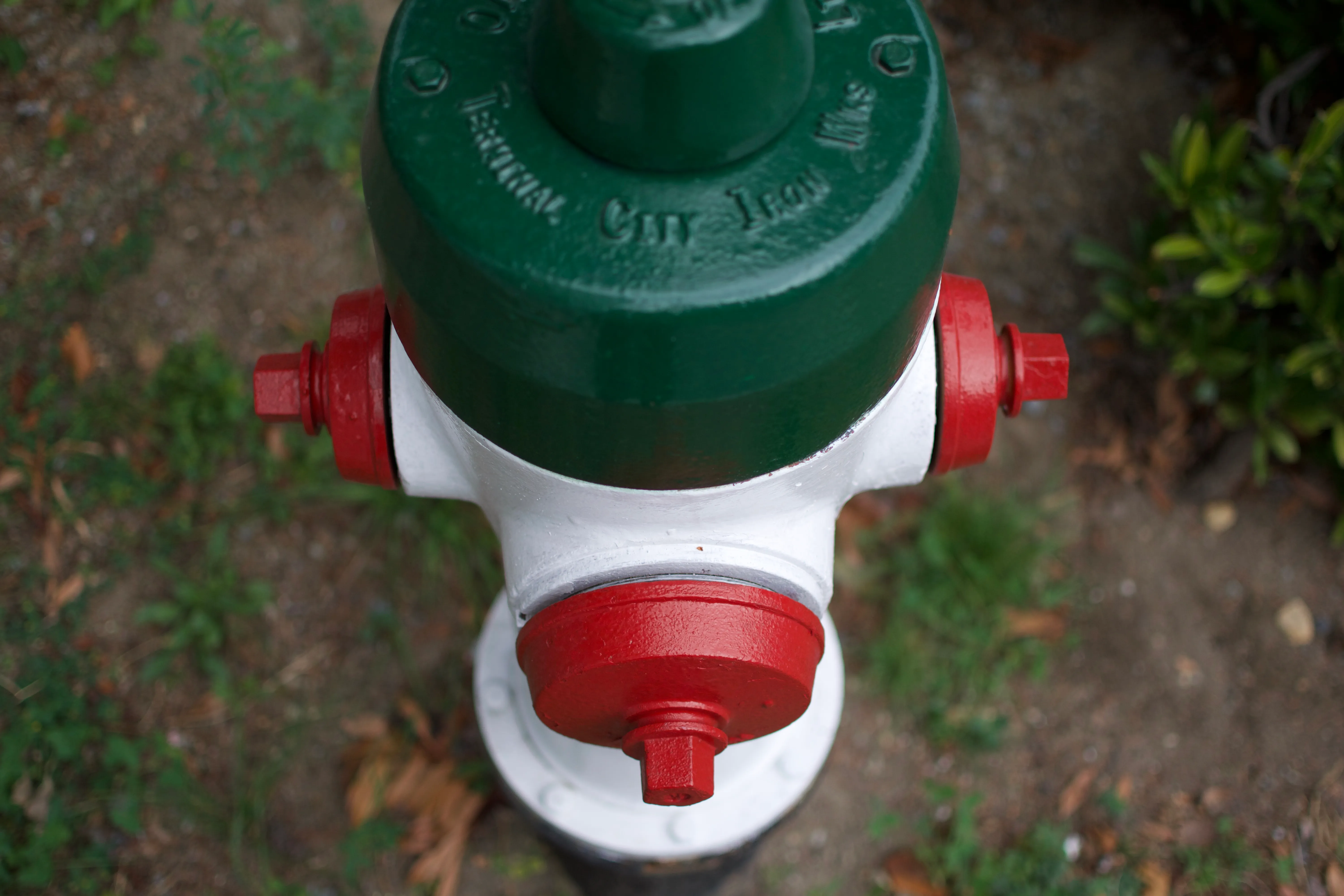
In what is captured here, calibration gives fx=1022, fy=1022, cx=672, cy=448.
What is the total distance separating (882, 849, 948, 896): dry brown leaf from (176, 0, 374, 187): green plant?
200 cm

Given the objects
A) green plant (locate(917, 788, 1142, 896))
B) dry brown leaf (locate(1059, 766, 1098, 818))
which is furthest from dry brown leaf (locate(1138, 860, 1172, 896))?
dry brown leaf (locate(1059, 766, 1098, 818))

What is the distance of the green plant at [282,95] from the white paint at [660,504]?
1095 millimetres

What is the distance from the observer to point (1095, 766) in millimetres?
2332

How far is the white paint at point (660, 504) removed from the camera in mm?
1007

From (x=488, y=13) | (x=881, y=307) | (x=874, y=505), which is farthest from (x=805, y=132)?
(x=874, y=505)

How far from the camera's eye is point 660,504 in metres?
0.99

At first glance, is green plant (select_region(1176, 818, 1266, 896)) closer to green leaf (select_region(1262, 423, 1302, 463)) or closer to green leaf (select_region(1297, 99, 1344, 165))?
green leaf (select_region(1262, 423, 1302, 463))

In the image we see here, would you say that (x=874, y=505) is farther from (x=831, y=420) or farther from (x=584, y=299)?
(x=584, y=299)

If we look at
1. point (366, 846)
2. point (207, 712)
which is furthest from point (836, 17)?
point (207, 712)

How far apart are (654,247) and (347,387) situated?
54 centimetres

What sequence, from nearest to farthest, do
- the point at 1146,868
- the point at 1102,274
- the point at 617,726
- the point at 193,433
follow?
the point at 617,726, the point at 1146,868, the point at 193,433, the point at 1102,274

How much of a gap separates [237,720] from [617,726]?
1396 millimetres

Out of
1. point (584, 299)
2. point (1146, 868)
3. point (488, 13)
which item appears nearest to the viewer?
point (584, 299)

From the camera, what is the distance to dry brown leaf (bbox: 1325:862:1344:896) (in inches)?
86.2
